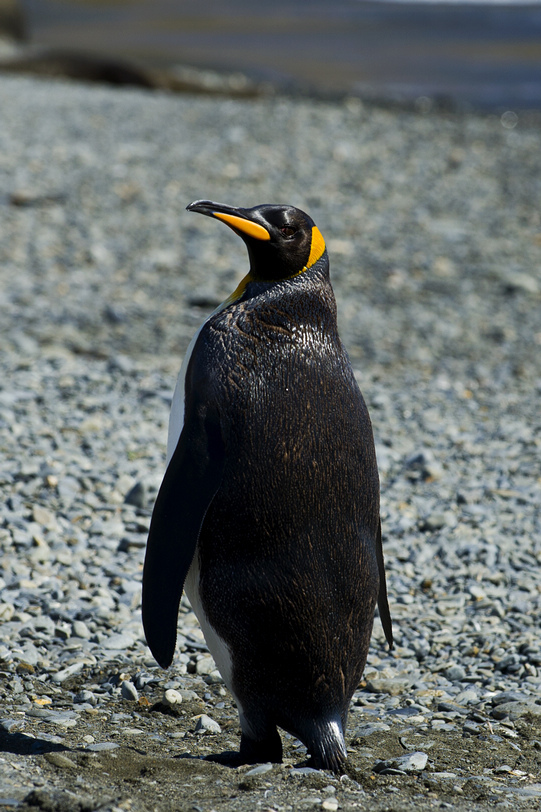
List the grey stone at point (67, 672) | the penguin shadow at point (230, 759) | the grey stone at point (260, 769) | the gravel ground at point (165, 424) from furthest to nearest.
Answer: the grey stone at point (67, 672), the gravel ground at point (165, 424), the penguin shadow at point (230, 759), the grey stone at point (260, 769)

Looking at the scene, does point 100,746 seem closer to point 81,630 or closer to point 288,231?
point 81,630

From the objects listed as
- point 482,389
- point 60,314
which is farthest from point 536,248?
point 60,314

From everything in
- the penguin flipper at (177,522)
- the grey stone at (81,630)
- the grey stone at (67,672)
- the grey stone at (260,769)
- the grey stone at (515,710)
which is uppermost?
the penguin flipper at (177,522)

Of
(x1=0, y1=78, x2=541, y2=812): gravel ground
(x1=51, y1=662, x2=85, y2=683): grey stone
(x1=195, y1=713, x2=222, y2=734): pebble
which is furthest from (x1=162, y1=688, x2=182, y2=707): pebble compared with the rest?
(x1=51, y1=662, x2=85, y2=683): grey stone

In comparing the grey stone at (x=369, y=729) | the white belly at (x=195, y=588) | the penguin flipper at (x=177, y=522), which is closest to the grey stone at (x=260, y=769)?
the white belly at (x=195, y=588)

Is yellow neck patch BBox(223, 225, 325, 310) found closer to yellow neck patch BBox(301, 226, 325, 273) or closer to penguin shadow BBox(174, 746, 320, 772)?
yellow neck patch BBox(301, 226, 325, 273)

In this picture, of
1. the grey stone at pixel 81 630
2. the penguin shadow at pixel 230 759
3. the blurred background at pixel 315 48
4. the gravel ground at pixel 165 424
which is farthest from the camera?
the blurred background at pixel 315 48

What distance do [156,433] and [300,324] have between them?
2.60 metres

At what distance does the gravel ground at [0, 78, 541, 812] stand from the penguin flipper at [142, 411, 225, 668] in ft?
1.24

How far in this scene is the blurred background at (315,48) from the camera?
1678 centimetres

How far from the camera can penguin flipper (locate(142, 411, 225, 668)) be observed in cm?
248

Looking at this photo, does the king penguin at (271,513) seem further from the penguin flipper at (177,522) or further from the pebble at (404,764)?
the pebble at (404,764)

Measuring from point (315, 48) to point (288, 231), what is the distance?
2535cm

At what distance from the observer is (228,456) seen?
2.49 metres
